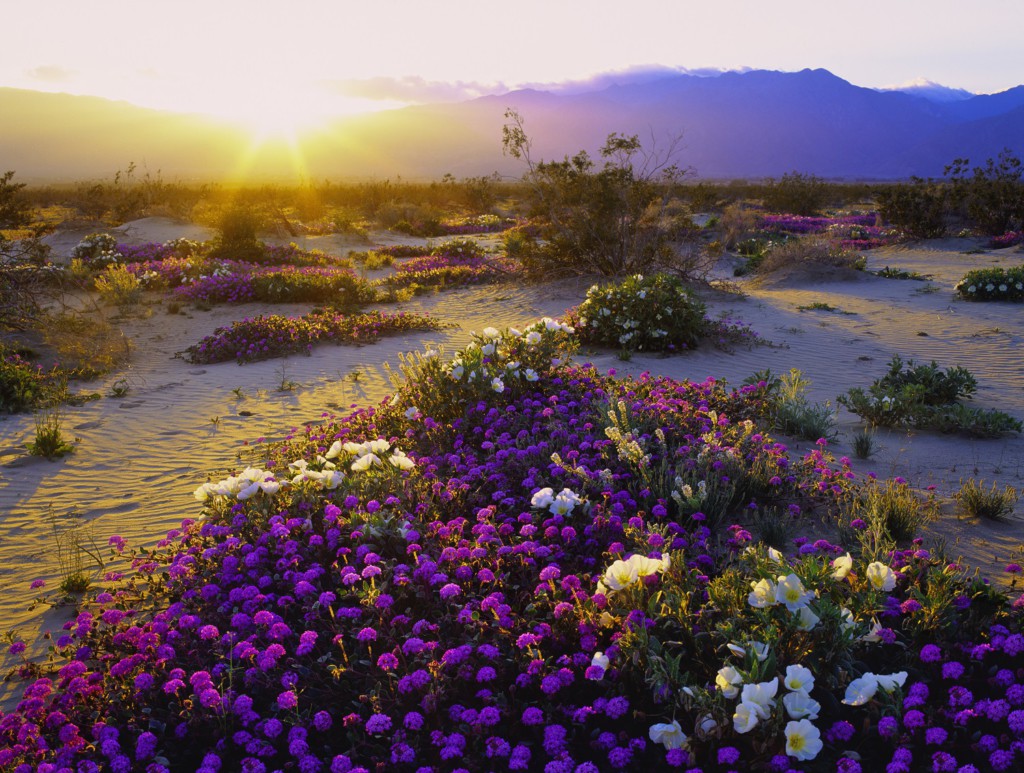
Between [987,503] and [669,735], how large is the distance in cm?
305

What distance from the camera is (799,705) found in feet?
7.71

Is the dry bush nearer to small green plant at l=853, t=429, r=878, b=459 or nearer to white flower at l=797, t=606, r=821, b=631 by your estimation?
small green plant at l=853, t=429, r=878, b=459

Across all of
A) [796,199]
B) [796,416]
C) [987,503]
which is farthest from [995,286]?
[796,199]

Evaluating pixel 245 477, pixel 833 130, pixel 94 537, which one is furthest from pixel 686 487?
pixel 833 130

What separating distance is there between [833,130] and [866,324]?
197546 millimetres

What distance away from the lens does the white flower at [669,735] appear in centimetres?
239

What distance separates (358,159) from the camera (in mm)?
125750

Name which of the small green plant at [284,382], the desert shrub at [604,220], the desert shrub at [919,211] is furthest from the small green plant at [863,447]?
the desert shrub at [919,211]

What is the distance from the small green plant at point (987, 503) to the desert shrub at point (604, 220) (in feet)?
34.6

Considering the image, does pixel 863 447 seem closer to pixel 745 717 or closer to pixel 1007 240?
pixel 745 717

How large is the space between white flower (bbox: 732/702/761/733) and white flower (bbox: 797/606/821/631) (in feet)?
1.38

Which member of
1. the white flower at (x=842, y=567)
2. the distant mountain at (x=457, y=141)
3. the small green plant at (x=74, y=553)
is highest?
the distant mountain at (x=457, y=141)

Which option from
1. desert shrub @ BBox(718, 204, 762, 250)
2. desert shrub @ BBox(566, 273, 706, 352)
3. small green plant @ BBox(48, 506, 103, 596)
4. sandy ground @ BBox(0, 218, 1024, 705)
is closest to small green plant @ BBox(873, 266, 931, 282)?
sandy ground @ BBox(0, 218, 1024, 705)

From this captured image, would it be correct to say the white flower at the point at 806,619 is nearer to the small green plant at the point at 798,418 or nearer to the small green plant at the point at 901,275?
the small green plant at the point at 798,418
